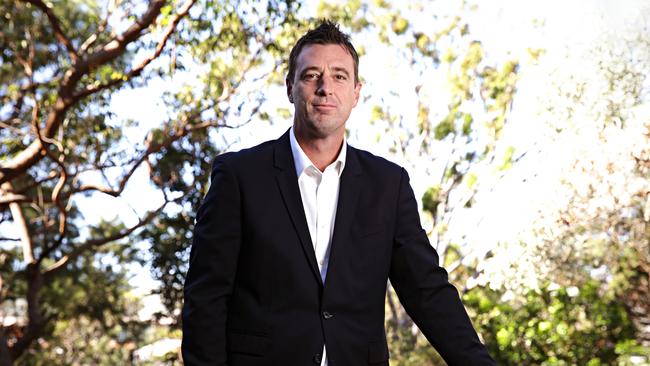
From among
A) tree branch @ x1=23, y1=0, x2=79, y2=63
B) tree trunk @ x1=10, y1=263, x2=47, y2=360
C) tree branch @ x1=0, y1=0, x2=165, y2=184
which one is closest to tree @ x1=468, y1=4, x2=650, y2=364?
tree branch @ x1=0, y1=0, x2=165, y2=184

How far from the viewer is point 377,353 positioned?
2.21 meters

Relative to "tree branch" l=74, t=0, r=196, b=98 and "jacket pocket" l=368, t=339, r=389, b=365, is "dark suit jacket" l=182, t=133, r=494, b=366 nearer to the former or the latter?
"jacket pocket" l=368, t=339, r=389, b=365

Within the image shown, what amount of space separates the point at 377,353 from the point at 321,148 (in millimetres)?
541

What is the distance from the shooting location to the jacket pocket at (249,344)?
6.95 feet

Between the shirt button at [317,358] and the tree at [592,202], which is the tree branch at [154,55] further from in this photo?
the shirt button at [317,358]

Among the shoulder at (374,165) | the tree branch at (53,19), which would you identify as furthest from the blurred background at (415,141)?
the shoulder at (374,165)

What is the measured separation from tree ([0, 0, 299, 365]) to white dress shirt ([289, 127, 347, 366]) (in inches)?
284

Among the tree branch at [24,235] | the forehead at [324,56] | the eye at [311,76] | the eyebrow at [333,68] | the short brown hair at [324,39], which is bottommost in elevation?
the eye at [311,76]

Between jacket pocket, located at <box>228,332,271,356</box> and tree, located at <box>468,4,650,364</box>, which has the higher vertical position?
tree, located at <box>468,4,650,364</box>

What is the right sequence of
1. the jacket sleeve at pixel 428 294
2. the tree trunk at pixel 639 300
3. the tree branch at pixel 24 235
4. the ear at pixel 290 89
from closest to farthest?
the jacket sleeve at pixel 428 294 → the ear at pixel 290 89 → the tree trunk at pixel 639 300 → the tree branch at pixel 24 235

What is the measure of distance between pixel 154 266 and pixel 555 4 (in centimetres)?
718

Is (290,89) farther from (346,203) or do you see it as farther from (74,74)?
(74,74)

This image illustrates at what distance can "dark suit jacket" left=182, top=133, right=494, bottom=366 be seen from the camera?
6.96 feet

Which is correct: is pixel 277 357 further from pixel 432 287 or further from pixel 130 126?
pixel 130 126
